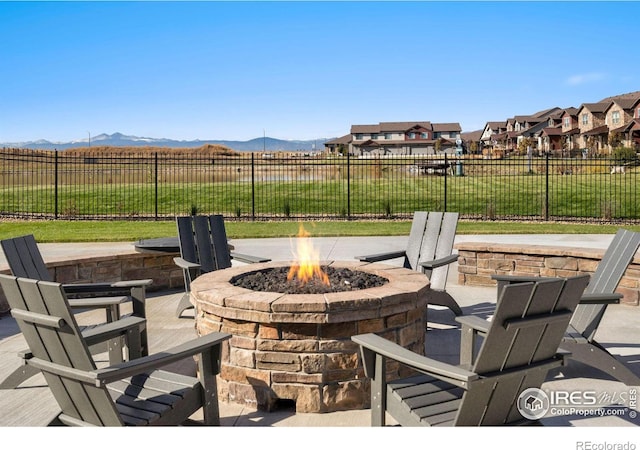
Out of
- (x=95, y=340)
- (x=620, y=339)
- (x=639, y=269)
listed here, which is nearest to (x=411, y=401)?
(x=95, y=340)

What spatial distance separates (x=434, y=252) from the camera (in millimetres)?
6938

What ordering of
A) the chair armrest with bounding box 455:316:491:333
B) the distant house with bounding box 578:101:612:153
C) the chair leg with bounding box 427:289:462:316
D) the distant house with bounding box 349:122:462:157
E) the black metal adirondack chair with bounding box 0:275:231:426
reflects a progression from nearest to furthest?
1. the black metal adirondack chair with bounding box 0:275:231:426
2. the chair armrest with bounding box 455:316:491:333
3. the chair leg with bounding box 427:289:462:316
4. the distant house with bounding box 578:101:612:153
5. the distant house with bounding box 349:122:462:157

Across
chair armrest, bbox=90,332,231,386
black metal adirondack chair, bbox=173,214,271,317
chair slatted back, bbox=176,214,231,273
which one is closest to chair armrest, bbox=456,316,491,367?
chair armrest, bbox=90,332,231,386

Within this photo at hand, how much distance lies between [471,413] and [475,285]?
5.61 m

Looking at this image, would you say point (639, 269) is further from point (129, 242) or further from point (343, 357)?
point (129, 242)

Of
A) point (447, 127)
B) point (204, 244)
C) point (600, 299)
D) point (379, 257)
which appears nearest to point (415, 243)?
point (379, 257)

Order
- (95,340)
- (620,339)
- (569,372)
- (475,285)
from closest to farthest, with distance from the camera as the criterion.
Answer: (95,340) → (569,372) → (620,339) → (475,285)

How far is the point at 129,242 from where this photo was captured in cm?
1238

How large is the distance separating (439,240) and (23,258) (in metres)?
4.20

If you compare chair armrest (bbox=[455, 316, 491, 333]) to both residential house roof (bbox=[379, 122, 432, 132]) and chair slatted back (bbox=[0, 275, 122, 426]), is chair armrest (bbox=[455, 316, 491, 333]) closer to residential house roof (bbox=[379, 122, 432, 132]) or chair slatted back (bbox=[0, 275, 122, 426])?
chair slatted back (bbox=[0, 275, 122, 426])

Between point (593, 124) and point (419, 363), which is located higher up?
point (593, 124)

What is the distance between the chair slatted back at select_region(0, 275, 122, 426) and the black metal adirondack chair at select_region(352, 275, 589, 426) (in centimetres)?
144

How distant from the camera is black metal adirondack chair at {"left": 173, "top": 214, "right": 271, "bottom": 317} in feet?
21.8

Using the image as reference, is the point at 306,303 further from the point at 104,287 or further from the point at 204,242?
the point at 204,242
